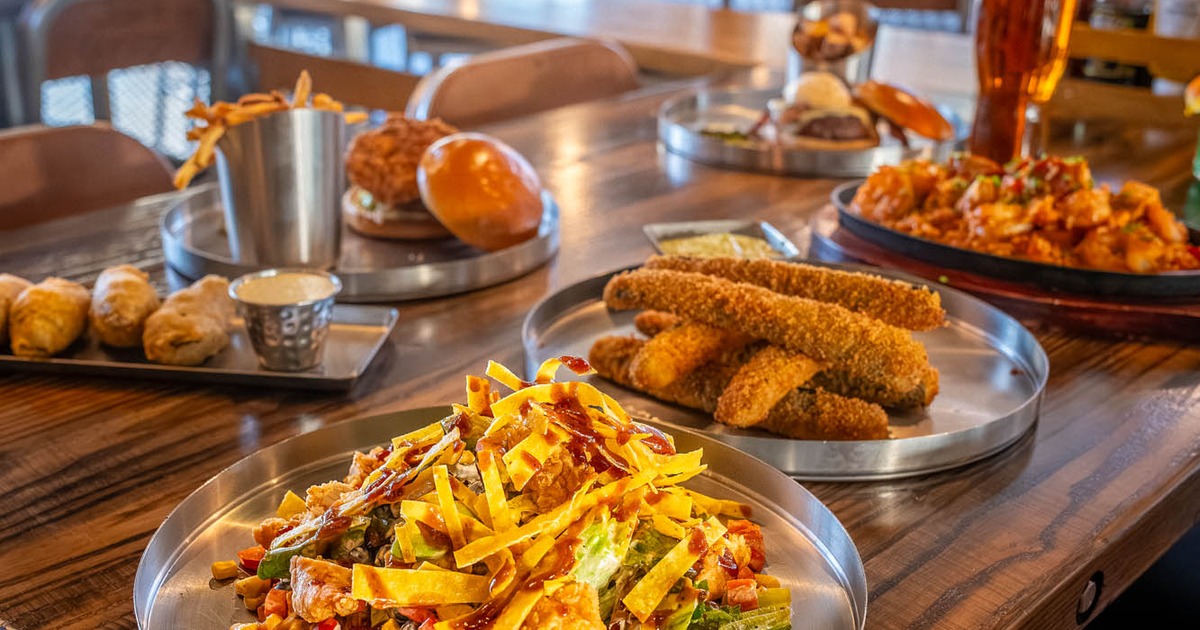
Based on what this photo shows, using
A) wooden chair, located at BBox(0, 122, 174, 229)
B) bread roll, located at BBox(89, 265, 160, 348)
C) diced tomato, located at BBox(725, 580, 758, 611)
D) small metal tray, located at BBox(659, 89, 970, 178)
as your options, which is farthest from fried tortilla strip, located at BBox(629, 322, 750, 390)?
wooden chair, located at BBox(0, 122, 174, 229)

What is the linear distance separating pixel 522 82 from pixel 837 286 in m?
2.04

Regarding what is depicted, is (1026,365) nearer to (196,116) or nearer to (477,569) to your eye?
(477,569)

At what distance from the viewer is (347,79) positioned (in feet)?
15.3

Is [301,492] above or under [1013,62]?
under

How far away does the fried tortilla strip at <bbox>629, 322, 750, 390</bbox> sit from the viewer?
4.58ft

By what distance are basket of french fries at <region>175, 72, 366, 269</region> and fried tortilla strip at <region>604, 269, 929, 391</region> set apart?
2.14ft

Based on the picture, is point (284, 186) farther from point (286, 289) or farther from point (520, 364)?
point (520, 364)

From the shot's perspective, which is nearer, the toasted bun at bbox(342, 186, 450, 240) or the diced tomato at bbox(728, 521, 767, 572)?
the diced tomato at bbox(728, 521, 767, 572)

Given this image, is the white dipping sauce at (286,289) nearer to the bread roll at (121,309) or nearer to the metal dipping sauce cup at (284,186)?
the bread roll at (121,309)

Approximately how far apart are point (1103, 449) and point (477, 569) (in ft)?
2.80

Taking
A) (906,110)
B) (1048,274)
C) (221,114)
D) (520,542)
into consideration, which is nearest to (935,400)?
(1048,274)

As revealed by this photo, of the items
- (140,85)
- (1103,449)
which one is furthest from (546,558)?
(140,85)

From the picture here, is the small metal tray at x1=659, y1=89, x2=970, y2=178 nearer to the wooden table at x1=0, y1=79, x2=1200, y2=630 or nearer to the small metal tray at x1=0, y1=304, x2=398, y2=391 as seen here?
the wooden table at x1=0, y1=79, x2=1200, y2=630

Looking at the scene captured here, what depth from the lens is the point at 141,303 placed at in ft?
5.08
